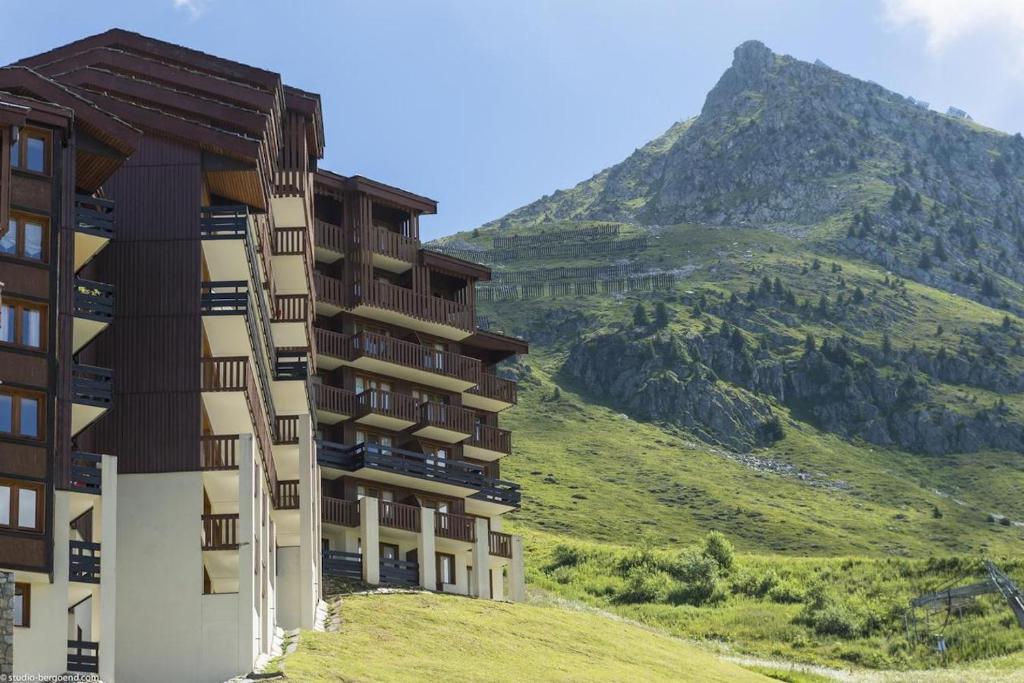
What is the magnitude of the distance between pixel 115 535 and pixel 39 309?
237 inches

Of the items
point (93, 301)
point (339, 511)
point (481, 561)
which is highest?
point (93, 301)

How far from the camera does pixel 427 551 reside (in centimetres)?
7588

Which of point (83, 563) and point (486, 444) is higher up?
point (486, 444)

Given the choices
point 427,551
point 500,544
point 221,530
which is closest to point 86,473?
point 221,530

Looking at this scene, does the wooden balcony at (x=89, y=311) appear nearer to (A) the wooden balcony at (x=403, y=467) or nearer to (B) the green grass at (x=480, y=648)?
(B) the green grass at (x=480, y=648)

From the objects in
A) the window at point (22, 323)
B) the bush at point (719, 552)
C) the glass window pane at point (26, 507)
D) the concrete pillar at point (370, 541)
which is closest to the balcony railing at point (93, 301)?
the window at point (22, 323)

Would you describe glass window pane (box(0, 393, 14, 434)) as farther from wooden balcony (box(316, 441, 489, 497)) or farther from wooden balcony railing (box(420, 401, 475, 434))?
wooden balcony railing (box(420, 401, 475, 434))

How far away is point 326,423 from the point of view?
80.0 meters

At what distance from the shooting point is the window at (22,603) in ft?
131

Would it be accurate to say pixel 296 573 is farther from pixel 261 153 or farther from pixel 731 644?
pixel 731 644

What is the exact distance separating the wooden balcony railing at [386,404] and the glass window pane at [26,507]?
38818 mm

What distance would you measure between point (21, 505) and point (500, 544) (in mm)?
44612

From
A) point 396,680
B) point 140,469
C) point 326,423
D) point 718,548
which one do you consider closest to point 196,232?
point 140,469

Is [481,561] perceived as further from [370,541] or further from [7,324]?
[7,324]
